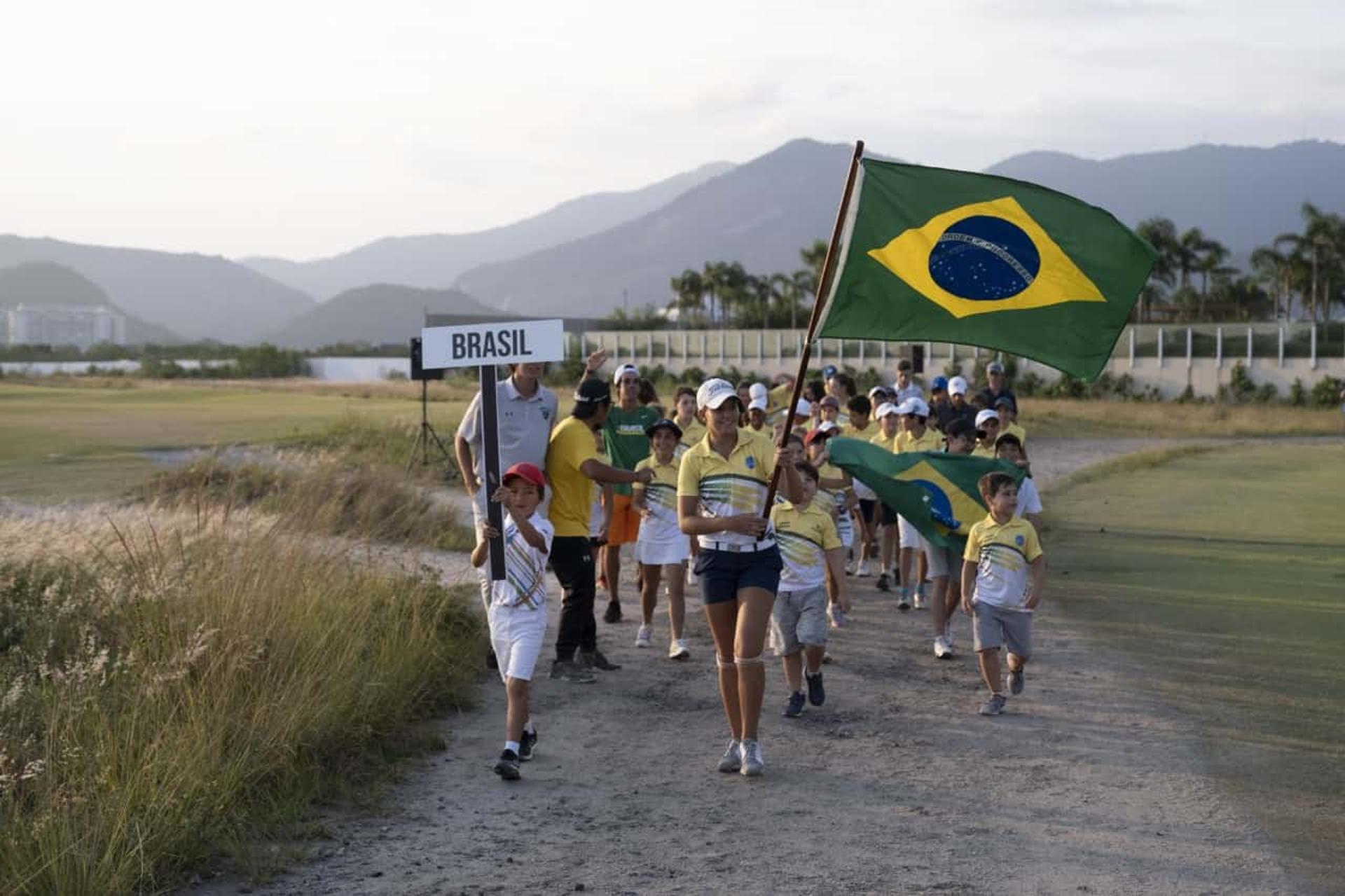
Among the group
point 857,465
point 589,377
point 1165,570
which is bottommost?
point 1165,570

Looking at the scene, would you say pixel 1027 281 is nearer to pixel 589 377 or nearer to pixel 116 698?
pixel 589 377

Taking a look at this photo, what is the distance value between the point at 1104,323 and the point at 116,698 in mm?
5067

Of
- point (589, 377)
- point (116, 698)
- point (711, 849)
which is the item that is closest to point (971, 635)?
point (589, 377)

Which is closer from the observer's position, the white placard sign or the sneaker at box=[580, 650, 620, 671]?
the white placard sign

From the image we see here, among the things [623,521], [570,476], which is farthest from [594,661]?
[623,521]

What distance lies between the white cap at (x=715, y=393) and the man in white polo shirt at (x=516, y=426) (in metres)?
1.31

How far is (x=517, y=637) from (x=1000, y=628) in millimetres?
3045

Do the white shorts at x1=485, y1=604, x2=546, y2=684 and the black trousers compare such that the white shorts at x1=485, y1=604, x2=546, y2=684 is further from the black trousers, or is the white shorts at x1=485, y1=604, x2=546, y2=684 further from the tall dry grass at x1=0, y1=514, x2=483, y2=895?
the black trousers

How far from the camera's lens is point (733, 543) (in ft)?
22.7

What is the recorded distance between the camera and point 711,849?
228 inches

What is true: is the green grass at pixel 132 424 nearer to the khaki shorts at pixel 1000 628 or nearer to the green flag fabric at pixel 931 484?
the green flag fabric at pixel 931 484

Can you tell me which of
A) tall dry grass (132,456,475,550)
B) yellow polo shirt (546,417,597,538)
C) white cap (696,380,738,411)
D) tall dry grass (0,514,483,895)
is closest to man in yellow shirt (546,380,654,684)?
yellow polo shirt (546,417,597,538)

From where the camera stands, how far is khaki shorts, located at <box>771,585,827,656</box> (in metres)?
8.21

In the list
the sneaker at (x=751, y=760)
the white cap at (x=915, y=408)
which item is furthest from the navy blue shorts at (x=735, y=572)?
the white cap at (x=915, y=408)
